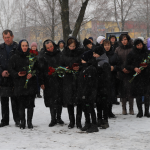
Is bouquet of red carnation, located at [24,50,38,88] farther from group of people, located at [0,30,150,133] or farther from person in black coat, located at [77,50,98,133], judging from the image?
person in black coat, located at [77,50,98,133]

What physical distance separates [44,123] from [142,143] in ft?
9.66

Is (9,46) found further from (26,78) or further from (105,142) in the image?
(105,142)

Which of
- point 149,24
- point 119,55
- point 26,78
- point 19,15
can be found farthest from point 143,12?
point 26,78

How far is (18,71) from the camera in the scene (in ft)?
21.6

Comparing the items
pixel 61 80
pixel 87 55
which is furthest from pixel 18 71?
pixel 87 55

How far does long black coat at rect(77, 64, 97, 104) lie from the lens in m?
6.05

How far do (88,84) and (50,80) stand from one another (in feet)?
3.98

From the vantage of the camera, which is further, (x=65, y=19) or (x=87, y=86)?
(x=65, y=19)

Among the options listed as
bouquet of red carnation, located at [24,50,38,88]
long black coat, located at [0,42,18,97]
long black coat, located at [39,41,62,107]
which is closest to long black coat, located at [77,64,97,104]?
long black coat, located at [39,41,62,107]

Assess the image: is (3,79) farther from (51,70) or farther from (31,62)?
(51,70)

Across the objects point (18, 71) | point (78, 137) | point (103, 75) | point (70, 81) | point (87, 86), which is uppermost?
point (18, 71)

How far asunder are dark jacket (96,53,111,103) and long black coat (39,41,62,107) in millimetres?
1063

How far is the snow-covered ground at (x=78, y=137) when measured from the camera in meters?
5.11

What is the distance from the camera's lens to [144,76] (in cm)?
758
